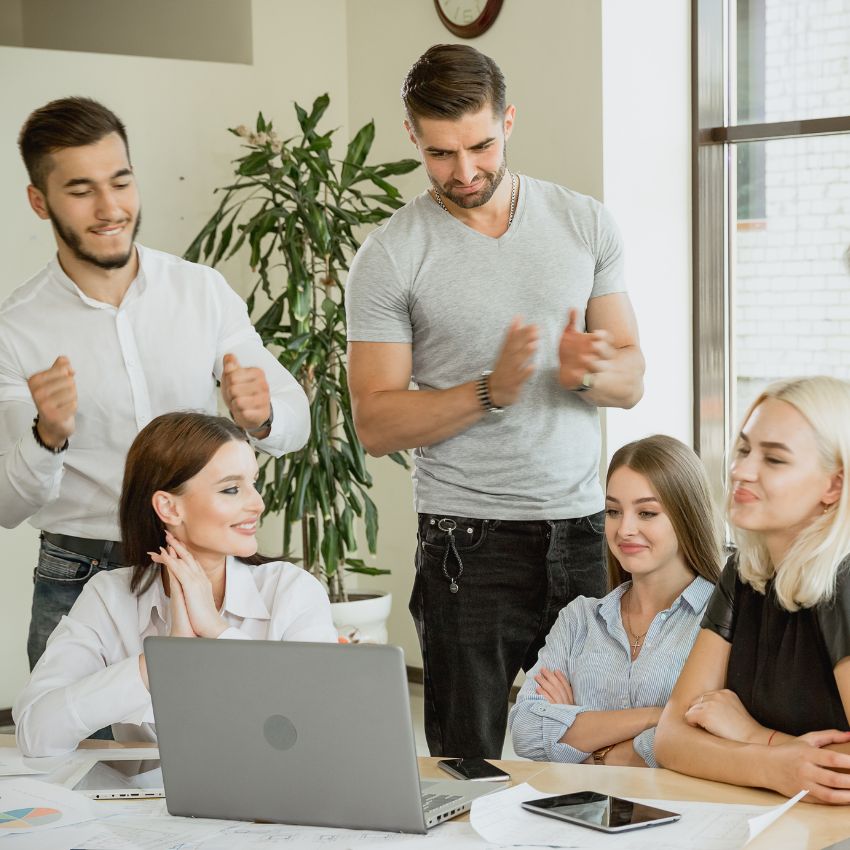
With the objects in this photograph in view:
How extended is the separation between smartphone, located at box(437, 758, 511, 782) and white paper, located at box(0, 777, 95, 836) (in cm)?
50

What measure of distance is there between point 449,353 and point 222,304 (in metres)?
0.50

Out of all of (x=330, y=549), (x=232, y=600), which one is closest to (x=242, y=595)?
(x=232, y=600)

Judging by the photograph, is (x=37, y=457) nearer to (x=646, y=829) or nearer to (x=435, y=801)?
(x=435, y=801)

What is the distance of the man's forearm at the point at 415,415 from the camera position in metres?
2.25

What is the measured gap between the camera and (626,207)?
3.86 m

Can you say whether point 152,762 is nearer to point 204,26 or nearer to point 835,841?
point 835,841

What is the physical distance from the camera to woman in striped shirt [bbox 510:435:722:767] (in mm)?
2209

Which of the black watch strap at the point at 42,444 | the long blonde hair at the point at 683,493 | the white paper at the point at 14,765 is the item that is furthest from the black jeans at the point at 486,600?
the white paper at the point at 14,765

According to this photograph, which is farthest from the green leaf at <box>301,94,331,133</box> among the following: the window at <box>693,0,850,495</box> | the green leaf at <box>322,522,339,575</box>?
the green leaf at <box>322,522,339,575</box>

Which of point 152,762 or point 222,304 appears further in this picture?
point 222,304

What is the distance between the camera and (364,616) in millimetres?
4238

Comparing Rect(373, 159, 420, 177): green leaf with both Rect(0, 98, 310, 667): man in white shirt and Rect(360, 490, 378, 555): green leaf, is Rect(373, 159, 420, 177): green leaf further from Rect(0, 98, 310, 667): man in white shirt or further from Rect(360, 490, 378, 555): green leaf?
Rect(0, 98, 310, 667): man in white shirt

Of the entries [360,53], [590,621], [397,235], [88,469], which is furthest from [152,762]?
[360,53]

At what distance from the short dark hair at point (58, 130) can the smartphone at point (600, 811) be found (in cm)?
151
